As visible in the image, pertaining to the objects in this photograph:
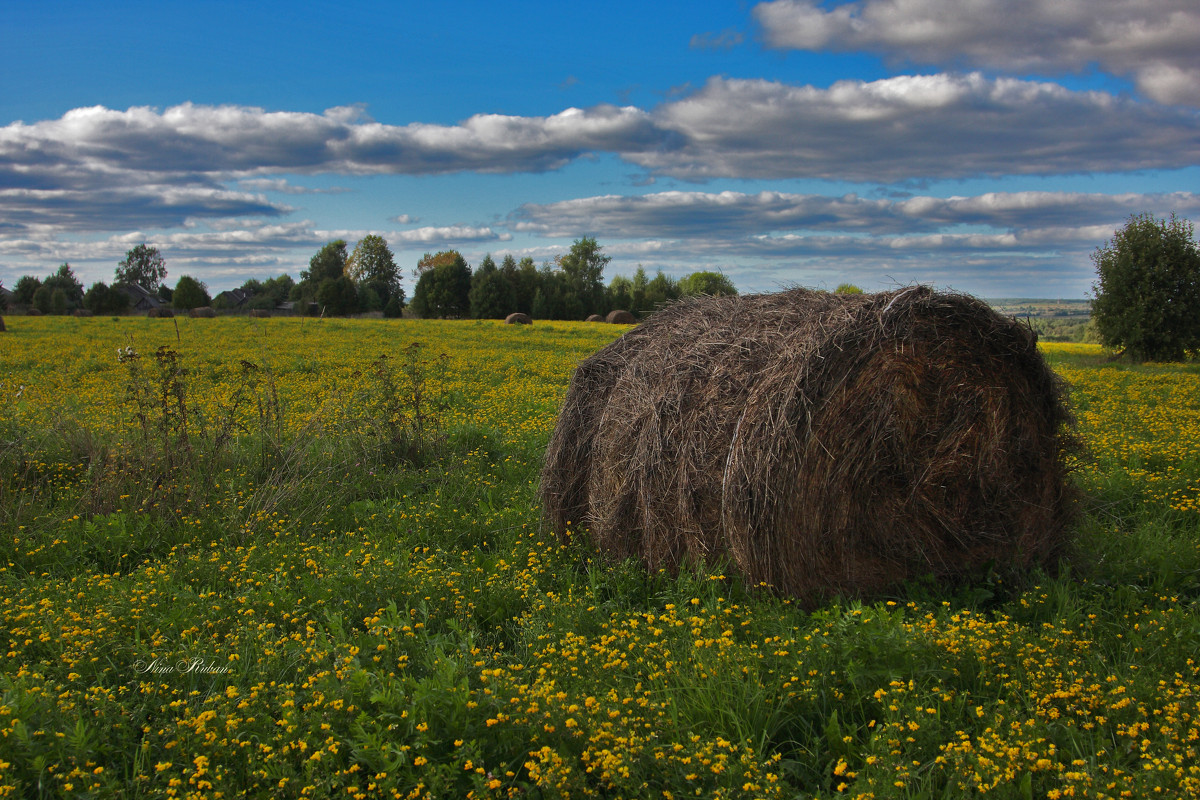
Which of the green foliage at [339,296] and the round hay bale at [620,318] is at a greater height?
the green foliage at [339,296]

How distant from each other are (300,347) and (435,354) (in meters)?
5.28

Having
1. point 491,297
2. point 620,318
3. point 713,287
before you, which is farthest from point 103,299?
point 713,287

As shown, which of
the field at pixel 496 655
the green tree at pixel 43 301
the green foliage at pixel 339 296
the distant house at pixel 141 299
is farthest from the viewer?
the distant house at pixel 141 299

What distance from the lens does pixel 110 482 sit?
6.72 metres

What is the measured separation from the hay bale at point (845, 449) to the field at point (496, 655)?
28 cm

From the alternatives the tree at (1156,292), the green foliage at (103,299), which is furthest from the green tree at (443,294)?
the tree at (1156,292)

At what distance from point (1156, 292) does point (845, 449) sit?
100 feet

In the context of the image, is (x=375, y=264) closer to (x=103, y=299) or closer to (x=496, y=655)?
(x=103, y=299)

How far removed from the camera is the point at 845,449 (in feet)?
15.6

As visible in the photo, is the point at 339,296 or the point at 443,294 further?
the point at 443,294

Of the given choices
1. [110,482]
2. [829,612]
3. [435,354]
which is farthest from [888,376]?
[435,354]

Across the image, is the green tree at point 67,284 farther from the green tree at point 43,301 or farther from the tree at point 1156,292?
the tree at point 1156,292

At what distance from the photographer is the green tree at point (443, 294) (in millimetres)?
69062

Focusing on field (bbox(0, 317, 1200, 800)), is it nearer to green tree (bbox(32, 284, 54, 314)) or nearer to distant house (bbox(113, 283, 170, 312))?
green tree (bbox(32, 284, 54, 314))
